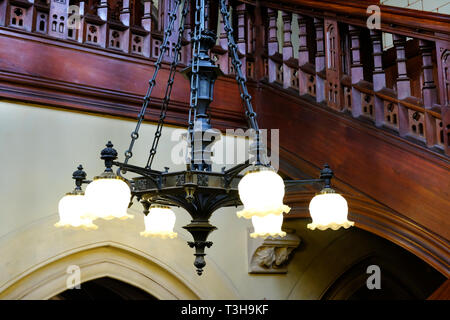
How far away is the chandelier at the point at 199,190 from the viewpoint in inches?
71.2

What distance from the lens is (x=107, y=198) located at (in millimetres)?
1907

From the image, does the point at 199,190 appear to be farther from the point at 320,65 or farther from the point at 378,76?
the point at 320,65

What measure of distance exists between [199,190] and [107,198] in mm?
375

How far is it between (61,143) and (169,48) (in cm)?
118

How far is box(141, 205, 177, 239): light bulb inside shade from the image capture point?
2.51m

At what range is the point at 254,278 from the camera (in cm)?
464

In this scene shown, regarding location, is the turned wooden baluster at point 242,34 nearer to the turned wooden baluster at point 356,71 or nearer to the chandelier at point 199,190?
the turned wooden baluster at point 356,71

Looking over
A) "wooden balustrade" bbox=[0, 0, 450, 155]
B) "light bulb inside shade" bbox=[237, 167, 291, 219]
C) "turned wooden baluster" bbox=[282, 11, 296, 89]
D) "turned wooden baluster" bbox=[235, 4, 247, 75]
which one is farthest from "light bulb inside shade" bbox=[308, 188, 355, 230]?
"turned wooden baluster" bbox=[235, 4, 247, 75]

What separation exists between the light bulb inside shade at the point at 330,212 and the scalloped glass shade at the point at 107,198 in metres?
0.80

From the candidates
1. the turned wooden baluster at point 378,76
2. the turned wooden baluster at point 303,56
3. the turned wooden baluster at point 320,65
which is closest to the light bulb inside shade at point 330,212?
the turned wooden baluster at point 378,76

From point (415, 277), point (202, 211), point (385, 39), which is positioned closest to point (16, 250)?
point (202, 211)

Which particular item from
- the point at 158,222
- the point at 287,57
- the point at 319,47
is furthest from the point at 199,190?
the point at 287,57

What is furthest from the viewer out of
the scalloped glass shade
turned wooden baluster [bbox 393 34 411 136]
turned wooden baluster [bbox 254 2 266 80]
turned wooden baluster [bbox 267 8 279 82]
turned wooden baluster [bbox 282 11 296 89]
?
turned wooden baluster [bbox 254 2 266 80]

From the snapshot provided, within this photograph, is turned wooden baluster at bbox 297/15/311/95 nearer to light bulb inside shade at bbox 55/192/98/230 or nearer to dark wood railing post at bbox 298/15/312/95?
dark wood railing post at bbox 298/15/312/95
